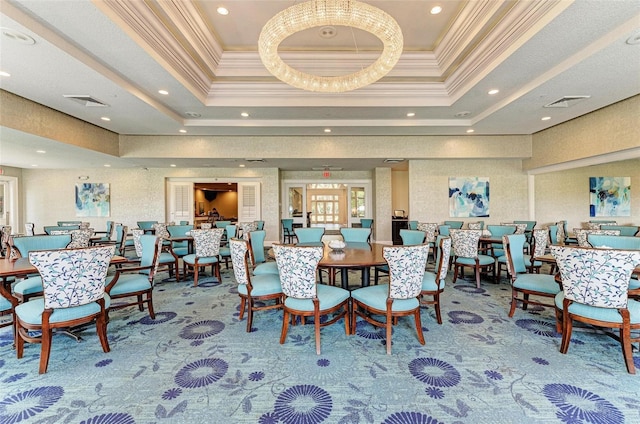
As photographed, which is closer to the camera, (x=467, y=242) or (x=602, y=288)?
(x=602, y=288)

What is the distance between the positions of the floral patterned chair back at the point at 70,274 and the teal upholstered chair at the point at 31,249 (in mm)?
962

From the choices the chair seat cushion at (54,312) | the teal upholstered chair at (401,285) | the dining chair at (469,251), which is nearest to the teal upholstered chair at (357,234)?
the dining chair at (469,251)

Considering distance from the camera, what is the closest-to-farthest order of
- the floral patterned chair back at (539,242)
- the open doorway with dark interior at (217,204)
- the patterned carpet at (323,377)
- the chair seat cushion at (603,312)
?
the patterned carpet at (323,377) < the chair seat cushion at (603,312) < the floral patterned chair back at (539,242) < the open doorway with dark interior at (217,204)

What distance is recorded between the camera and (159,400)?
6.50 feet

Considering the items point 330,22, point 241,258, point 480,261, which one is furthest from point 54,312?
point 480,261

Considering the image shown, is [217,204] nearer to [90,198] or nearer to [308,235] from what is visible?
[90,198]

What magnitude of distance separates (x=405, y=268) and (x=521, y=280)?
69.7 inches

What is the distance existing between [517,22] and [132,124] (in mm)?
7600

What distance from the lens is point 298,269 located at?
8.34 ft

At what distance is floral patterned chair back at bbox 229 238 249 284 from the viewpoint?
3.04 m

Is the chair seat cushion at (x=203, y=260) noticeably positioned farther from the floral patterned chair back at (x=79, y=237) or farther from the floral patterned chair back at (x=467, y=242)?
the floral patterned chair back at (x=467, y=242)

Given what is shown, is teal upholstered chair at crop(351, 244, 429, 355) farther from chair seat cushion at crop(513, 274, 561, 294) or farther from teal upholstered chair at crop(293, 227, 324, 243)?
teal upholstered chair at crop(293, 227, 324, 243)

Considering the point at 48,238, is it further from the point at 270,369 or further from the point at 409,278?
the point at 409,278

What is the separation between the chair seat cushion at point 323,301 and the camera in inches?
103
